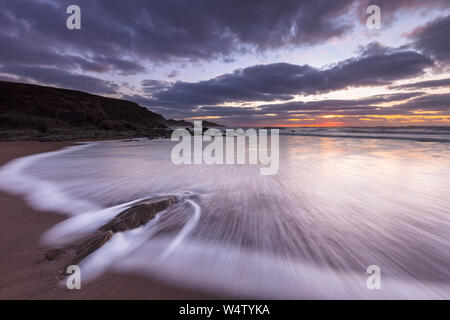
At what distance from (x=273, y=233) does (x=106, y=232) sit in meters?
1.87

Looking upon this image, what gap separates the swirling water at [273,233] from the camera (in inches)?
63.9

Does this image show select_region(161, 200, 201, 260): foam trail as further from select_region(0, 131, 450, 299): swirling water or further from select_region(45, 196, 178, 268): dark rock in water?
select_region(45, 196, 178, 268): dark rock in water

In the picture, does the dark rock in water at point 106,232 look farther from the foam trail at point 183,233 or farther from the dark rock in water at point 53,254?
the foam trail at point 183,233

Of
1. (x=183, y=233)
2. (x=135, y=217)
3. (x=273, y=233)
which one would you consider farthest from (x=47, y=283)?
(x=273, y=233)

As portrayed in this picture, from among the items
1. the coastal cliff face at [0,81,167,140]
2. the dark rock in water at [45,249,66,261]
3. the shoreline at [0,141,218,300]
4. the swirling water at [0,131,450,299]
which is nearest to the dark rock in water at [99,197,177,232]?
the swirling water at [0,131,450,299]

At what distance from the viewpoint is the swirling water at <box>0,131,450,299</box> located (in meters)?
1.62

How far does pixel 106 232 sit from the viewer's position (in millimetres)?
2092

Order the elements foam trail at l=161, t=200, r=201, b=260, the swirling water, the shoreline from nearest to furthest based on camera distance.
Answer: the shoreline, the swirling water, foam trail at l=161, t=200, r=201, b=260

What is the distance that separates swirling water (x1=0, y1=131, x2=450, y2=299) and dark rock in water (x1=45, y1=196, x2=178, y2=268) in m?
0.09

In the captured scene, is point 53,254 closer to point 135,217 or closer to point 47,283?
point 47,283

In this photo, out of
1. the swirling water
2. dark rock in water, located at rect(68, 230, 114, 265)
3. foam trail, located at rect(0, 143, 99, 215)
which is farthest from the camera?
foam trail, located at rect(0, 143, 99, 215)

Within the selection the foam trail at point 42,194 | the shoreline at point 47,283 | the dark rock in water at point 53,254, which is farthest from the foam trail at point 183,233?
the foam trail at point 42,194
